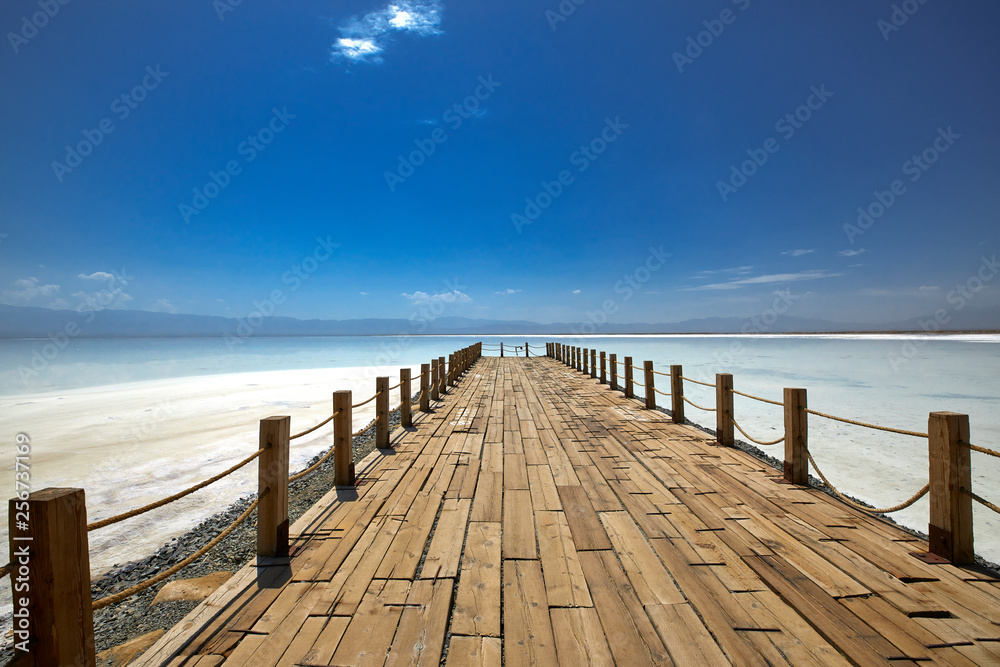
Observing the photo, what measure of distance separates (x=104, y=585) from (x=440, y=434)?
13.0 ft

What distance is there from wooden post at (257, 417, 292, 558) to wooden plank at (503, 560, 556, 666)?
5.27 ft

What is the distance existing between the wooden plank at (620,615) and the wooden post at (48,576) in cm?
228

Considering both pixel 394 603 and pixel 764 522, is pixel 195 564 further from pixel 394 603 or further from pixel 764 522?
pixel 764 522

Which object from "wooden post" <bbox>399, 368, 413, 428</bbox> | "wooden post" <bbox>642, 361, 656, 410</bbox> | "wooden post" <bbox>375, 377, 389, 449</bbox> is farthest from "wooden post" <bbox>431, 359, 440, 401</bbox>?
"wooden post" <bbox>642, 361, 656, 410</bbox>

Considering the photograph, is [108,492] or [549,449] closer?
[549,449]

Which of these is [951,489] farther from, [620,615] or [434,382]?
[434,382]

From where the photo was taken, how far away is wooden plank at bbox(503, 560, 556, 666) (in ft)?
6.64

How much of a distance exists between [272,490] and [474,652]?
71.0 inches

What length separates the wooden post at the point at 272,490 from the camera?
9.79ft

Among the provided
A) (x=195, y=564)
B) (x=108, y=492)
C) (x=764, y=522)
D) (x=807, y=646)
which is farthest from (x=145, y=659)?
(x=108, y=492)

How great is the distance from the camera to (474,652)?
206 centimetres

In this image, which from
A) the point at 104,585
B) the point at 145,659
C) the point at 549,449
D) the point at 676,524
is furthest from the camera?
the point at 549,449

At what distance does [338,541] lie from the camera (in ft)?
10.6

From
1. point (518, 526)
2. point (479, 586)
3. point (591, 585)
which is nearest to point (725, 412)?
point (518, 526)
